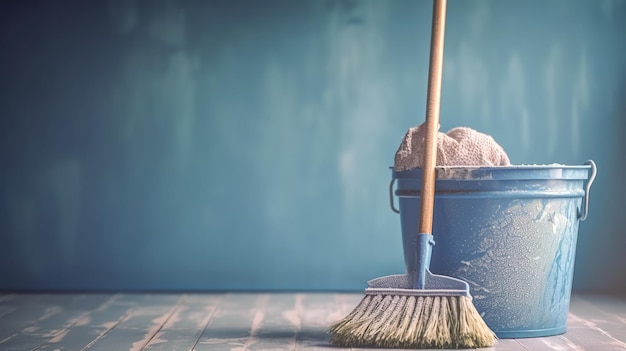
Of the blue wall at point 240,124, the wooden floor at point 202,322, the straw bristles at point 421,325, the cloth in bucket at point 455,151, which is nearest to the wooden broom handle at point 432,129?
the cloth in bucket at point 455,151

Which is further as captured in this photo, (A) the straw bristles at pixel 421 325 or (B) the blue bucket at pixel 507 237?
(B) the blue bucket at pixel 507 237

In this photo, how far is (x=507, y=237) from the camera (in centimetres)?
234

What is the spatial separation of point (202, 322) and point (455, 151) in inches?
39.9

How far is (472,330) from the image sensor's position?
6.97ft

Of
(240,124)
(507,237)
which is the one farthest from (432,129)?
(240,124)

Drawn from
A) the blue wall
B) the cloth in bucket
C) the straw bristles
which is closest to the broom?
the straw bristles

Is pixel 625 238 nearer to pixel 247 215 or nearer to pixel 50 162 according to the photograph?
pixel 247 215

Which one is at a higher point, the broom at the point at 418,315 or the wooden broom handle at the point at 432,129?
the wooden broom handle at the point at 432,129

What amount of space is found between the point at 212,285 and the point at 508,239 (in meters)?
1.62

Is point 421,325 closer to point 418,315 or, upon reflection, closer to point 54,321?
point 418,315

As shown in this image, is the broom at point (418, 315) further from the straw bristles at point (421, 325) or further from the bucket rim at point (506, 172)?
the bucket rim at point (506, 172)

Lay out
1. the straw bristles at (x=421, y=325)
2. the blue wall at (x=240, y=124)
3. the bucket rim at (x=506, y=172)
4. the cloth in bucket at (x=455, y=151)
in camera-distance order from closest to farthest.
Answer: the straw bristles at (x=421, y=325), the bucket rim at (x=506, y=172), the cloth in bucket at (x=455, y=151), the blue wall at (x=240, y=124)

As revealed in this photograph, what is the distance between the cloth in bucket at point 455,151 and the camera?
7.99 feet

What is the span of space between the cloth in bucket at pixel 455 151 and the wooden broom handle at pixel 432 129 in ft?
0.15
